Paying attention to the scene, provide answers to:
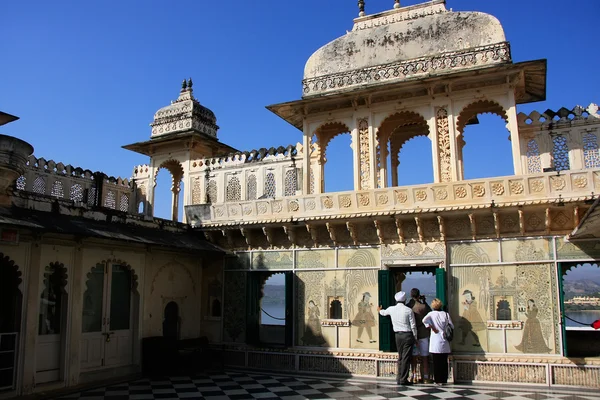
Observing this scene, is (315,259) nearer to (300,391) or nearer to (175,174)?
(300,391)

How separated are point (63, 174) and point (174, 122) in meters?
3.80

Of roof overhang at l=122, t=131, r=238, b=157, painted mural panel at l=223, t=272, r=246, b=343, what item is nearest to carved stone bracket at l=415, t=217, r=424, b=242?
painted mural panel at l=223, t=272, r=246, b=343

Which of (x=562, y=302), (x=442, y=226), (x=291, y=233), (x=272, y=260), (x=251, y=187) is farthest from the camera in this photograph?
(x=251, y=187)

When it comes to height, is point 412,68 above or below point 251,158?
above

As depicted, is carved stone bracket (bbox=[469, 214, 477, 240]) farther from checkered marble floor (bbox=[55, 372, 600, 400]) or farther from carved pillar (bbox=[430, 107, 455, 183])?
checkered marble floor (bbox=[55, 372, 600, 400])

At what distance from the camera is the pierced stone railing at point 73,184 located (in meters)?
14.1

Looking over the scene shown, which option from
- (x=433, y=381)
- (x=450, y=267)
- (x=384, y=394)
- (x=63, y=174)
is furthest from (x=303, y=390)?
(x=63, y=174)

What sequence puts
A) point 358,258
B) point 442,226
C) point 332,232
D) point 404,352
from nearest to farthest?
point 404,352 → point 442,226 → point 358,258 → point 332,232

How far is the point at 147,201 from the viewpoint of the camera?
57.7ft

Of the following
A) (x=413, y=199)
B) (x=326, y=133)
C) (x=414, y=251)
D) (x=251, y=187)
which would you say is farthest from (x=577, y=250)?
(x=251, y=187)

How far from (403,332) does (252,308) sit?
439 cm

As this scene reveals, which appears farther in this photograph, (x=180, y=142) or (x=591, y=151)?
(x=180, y=142)

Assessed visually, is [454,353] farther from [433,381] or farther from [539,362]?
[539,362]

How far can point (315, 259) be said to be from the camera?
44.5ft
